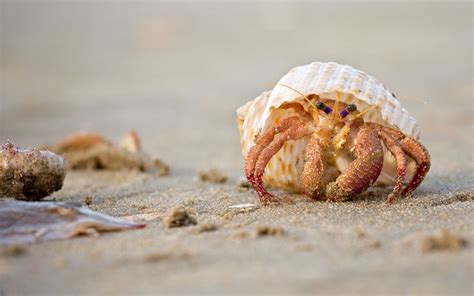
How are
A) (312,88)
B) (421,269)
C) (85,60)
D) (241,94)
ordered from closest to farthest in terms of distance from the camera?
(421,269) → (312,88) → (241,94) → (85,60)

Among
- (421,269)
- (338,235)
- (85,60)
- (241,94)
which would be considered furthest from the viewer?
(85,60)

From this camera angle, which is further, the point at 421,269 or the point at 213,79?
the point at 213,79

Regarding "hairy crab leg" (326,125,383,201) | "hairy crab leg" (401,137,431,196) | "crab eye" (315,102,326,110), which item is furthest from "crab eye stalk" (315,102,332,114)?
"hairy crab leg" (401,137,431,196)

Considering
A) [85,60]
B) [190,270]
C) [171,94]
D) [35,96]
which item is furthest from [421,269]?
[85,60]

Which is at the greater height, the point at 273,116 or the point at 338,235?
the point at 273,116

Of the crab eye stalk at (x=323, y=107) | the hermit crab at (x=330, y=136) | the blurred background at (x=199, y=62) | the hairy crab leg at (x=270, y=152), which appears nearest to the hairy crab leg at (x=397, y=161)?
the hermit crab at (x=330, y=136)

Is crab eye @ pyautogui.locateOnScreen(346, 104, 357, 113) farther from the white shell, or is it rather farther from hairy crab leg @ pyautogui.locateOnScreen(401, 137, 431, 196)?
hairy crab leg @ pyautogui.locateOnScreen(401, 137, 431, 196)

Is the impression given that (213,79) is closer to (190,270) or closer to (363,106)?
(363,106)

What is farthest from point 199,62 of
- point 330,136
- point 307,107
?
point 330,136

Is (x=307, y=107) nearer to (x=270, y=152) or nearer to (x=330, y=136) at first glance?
(x=330, y=136)
